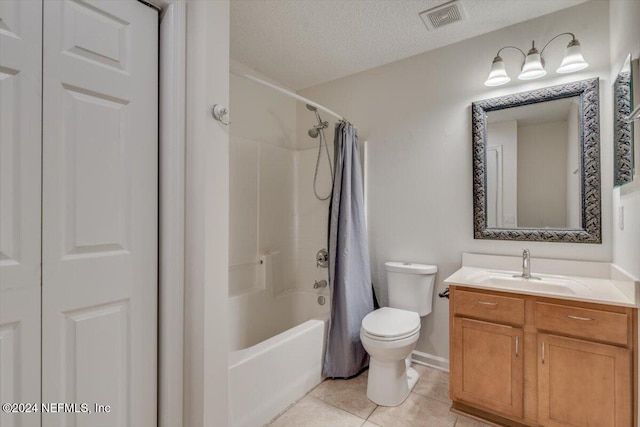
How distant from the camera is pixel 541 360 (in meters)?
1.58

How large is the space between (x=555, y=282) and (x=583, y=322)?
15.5 inches

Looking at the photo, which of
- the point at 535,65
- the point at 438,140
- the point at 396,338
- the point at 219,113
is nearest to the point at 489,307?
the point at 396,338

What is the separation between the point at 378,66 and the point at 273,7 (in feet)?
3.66

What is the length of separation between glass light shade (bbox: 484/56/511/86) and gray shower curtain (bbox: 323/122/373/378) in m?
1.01

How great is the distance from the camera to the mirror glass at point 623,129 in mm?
1512

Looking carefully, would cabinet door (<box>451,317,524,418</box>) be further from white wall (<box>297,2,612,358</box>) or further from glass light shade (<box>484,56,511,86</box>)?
glass light shade (<box>484,56,511,86</box>)

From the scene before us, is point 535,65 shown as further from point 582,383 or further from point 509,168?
point 582,383

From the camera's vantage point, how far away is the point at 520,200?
84.2 inches

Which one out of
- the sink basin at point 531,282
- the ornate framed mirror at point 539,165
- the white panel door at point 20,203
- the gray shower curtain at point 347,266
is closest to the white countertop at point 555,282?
the sink basin at point 531,282

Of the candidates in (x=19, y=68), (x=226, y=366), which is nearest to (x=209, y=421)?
(x=226, y=366)

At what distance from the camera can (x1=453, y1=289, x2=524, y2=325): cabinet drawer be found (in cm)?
166

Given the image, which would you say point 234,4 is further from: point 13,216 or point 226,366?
point 226,366

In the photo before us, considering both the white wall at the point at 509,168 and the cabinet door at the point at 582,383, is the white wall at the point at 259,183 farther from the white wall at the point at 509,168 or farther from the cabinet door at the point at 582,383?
the cabinet door at the point at 582,383

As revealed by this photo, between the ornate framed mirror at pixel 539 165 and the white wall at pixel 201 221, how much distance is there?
184cm
